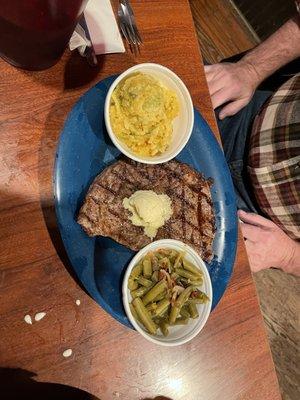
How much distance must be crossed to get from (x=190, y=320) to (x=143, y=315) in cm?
17

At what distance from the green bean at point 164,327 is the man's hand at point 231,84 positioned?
3.76 feet

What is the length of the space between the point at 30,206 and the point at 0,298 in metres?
0.29

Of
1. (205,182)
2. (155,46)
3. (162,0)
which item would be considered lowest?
(205,182)

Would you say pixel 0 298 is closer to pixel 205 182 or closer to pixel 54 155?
pixel 54 155

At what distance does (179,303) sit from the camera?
138 centimetres

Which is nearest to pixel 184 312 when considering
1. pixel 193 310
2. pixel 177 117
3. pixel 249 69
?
pixel 193 310

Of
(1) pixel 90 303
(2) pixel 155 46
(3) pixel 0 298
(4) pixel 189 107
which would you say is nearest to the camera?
(3) pixel 0 298

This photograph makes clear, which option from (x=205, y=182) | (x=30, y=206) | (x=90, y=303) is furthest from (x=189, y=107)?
(x=90, y=303)

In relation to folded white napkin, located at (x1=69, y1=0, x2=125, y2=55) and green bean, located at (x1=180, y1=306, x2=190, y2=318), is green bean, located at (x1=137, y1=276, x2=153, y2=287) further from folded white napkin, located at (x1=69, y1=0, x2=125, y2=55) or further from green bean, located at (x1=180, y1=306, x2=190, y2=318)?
folded white napkin, located at (x1=69, y1=0, x2=125, y2=55)

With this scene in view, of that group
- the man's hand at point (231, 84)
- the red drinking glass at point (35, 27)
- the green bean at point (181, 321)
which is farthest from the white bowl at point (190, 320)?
the man's hand at point (231, 84)

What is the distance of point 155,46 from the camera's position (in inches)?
63.1

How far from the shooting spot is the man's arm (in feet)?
6.82

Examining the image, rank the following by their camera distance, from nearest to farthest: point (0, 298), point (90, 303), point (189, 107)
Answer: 1. point (0, 298)
2. point (90, 303)
3. point (189, 107)

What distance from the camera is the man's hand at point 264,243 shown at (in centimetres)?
207
